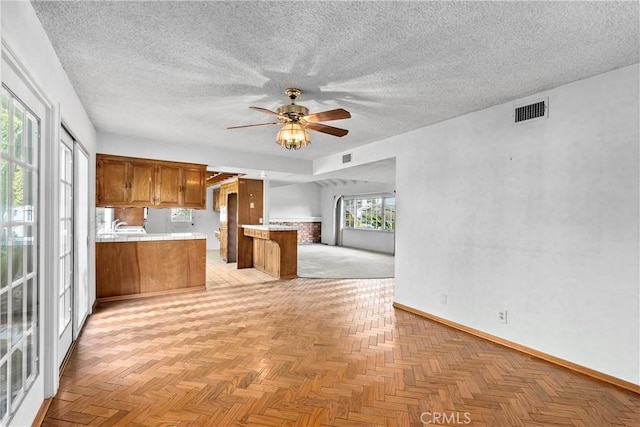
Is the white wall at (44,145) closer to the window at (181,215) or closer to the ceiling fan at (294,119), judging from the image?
the ceiling fan at (294,119)

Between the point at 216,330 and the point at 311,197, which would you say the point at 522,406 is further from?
the point at 311,197

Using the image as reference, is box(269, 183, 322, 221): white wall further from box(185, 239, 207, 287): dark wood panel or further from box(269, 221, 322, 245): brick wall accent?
box(185, 239, 207, 287): dark wood panel

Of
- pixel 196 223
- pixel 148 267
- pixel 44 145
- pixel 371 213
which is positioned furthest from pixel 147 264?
pixel 371 213

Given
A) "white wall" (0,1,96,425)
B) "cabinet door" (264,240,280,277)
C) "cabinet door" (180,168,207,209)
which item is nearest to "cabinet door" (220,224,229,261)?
"cabinet door" (264,240,280,277)

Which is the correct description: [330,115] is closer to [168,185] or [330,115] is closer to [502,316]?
[502,316]

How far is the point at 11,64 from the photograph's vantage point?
5.17 feet

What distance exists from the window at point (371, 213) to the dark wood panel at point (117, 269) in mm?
7444

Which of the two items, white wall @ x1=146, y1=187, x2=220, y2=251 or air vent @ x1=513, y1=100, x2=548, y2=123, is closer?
air vent @ x1=513, y1=100, x2=548, y2=123

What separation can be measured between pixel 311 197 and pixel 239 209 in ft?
21.3

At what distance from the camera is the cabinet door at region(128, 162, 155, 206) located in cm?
499

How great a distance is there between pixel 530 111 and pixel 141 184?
5224 millimetres

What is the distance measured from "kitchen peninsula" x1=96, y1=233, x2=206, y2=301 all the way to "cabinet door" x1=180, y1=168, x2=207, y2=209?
0.55 meters

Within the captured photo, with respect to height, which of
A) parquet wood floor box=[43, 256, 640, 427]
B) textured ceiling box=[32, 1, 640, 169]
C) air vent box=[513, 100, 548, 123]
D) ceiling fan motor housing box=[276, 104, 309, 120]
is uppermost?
textured ceiling box=[32, 1, 640, 169]

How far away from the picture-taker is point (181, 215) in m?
10.4
